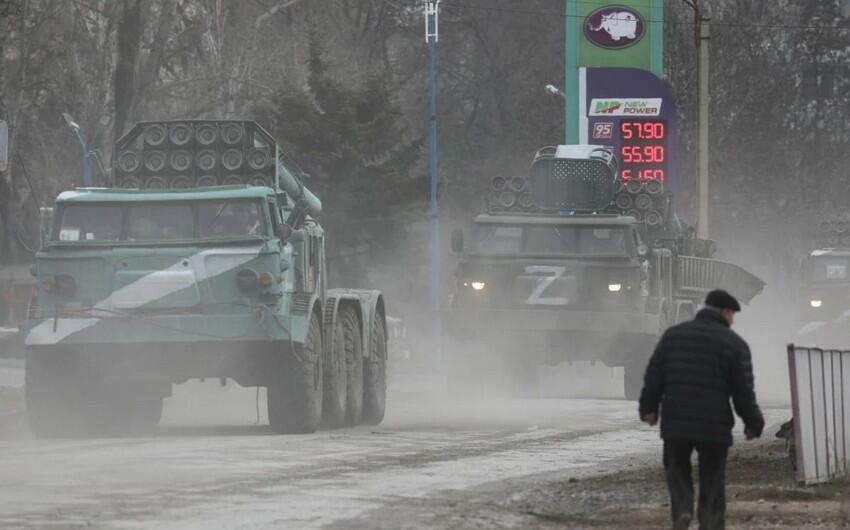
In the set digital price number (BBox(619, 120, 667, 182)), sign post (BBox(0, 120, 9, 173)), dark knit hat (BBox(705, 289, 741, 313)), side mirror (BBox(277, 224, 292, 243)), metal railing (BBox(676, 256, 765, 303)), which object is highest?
digital price number (BBox(619, 120, 667, 182))

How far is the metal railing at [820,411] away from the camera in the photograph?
14883mm

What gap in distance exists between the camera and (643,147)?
47.5 metres

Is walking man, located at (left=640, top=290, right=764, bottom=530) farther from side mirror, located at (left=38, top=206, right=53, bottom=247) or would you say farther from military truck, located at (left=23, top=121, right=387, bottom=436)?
side mirror, located at (left=38, top=206, right=53, bottom=247)

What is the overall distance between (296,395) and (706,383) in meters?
9.51

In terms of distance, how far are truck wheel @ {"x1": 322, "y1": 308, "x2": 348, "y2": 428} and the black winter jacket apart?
10.6 m

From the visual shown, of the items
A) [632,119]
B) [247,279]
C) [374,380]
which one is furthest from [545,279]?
[632,119]

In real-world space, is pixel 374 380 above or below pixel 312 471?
above

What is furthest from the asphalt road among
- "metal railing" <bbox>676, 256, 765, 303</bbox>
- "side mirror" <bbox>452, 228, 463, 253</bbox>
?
"metal railing" <bbox>676, 256, 765, 303</bbox>

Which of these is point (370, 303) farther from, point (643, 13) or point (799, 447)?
point (643, 13)

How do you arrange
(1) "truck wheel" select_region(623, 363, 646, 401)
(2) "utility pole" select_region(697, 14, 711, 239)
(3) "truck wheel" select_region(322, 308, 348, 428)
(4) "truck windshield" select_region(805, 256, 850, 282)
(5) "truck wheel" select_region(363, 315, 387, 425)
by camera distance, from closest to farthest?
(3) "truck wheel" select_region(322, 308, 348, 428) → (5) "truck wheel" select_region(363, 315, 387, 425) → (1) "truck wheel" select_region(623, 363, 646, 401) → (4) "truck windshield" select_region(805, 256, 850, 282) → (2) "utility pole" select_region(697, 14, 711, 239)

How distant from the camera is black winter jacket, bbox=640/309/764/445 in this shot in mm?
11492

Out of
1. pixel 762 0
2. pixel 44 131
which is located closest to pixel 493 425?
pixel 44 131

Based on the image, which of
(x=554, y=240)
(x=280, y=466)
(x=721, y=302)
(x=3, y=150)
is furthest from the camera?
(x=554, y=240)

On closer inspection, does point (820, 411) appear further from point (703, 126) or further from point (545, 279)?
point (703, 126)
